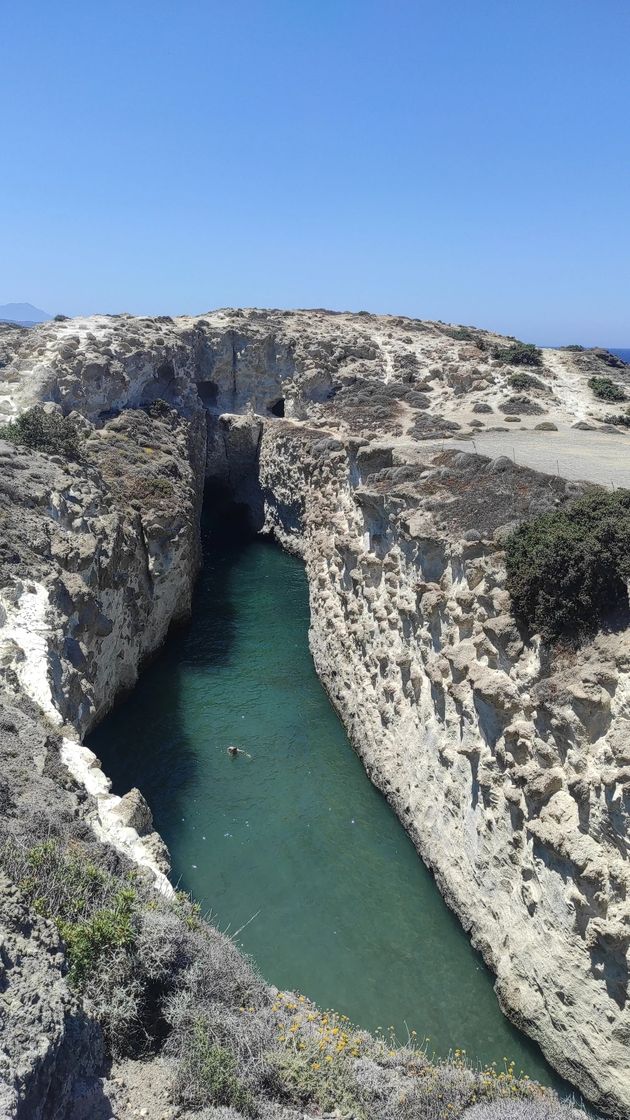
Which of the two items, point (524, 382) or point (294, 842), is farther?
point (524, 382)

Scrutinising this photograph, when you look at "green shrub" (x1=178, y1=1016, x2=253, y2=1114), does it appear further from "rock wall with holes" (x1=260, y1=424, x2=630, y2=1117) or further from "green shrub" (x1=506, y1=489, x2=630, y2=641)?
"green shrub" (x1=506, y1=489, x2=630, y2=641)

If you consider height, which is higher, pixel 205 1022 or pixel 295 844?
pixel 205 1022

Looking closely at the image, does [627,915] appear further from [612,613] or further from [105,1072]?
[105,1072]

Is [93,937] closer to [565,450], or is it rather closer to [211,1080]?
[211,1080]

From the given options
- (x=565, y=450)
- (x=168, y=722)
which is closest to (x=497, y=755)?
(x=168, y=722)

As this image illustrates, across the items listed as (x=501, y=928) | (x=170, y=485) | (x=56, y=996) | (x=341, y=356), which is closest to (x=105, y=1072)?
(x=56, y=996)

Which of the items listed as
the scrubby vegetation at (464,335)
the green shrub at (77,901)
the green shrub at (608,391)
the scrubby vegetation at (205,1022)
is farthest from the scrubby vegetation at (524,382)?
the green shrub at (77,901)

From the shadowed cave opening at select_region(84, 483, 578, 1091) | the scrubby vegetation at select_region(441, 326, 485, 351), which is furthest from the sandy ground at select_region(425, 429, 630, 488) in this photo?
the scrubby vegetation at select_region(441, 326, 485, 351)
